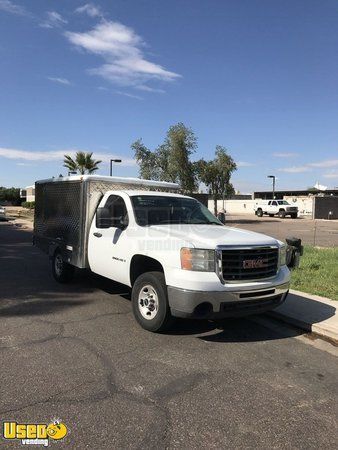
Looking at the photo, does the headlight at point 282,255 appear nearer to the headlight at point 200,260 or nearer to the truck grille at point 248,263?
the truck grille at point 248,263

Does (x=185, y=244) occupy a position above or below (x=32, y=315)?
above

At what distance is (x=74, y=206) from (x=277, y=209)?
43336 millimetres

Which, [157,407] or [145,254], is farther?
[145,254]

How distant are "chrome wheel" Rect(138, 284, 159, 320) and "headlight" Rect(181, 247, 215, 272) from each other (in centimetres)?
73

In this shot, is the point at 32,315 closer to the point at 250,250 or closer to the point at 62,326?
the point at 62,326

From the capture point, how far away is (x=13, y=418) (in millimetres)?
3500

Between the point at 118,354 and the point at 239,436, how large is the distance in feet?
6.50

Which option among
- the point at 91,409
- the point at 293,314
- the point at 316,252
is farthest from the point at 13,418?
the point at 316,252

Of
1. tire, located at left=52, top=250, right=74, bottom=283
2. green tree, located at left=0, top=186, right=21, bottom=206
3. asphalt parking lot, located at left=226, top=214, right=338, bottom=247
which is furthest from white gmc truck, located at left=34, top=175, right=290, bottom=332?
green tree, located at left=0, top=186, right=21, bottom=206

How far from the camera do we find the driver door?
643 centimetres

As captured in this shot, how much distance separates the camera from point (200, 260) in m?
5.21

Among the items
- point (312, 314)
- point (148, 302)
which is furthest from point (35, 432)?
point (312, 314)

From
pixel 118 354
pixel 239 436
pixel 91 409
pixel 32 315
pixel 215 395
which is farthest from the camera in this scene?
pixel 32 315

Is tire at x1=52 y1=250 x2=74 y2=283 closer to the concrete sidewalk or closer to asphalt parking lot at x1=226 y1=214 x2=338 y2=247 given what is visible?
the concrete sidewalk
